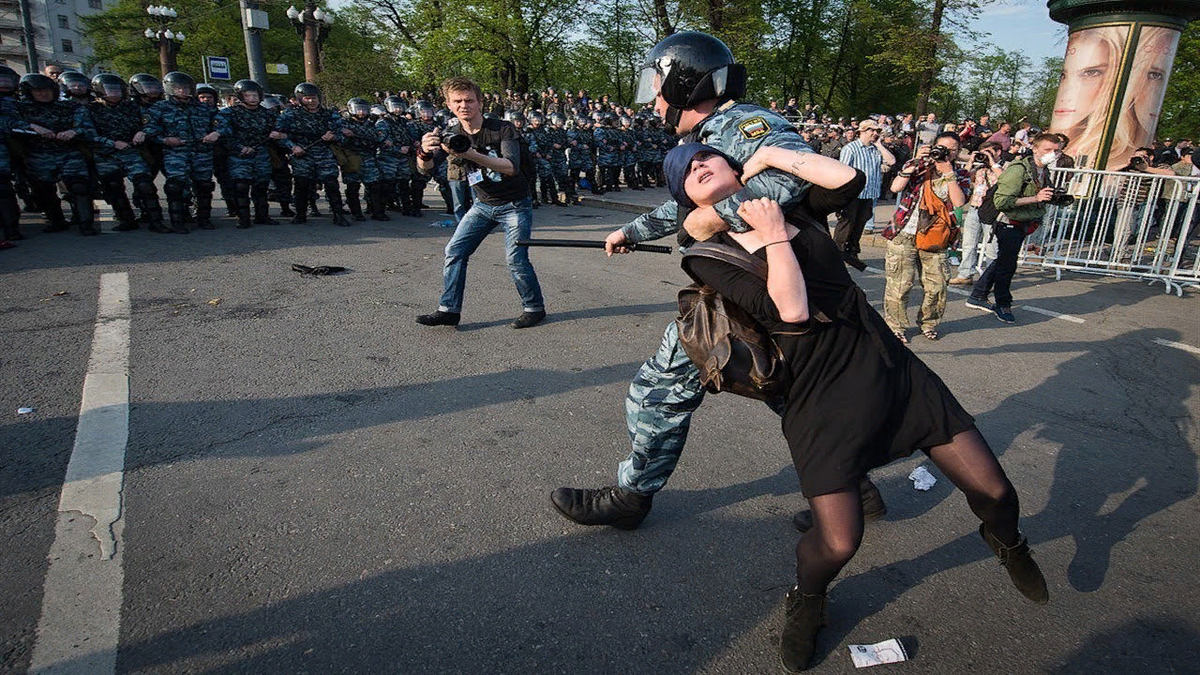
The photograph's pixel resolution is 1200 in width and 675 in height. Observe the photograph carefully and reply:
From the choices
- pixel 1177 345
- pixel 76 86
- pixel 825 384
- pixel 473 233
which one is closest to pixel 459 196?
pixel 473 233

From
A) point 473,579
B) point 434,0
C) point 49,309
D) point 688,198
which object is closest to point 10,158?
point 49,309

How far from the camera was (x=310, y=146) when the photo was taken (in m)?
10.1

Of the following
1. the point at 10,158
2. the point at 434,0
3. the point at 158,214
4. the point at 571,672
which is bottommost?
the point at 571,672

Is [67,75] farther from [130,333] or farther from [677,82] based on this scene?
[677,82]

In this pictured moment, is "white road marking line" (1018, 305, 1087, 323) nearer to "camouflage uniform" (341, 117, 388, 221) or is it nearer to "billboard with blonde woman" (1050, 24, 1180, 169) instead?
"billboard with blonde woman" (1050, 24, 1180, 169)

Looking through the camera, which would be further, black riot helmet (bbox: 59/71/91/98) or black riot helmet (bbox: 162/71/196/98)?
black riot helmet (bbox: 162/71/196/98)

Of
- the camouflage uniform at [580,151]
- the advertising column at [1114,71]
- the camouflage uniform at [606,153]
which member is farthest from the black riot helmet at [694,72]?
the camouflage uniform at [606,153]

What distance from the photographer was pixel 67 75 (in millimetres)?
8844

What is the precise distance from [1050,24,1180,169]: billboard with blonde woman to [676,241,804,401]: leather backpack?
1293 centimetres

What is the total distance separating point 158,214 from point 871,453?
9871mm

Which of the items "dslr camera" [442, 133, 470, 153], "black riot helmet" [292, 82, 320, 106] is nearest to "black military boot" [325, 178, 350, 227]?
"black riot helmet" [292, 82, 320, 106]

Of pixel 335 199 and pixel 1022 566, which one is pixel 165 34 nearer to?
pixel 335 199

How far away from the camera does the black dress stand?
6.41ft

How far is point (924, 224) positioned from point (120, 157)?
952 centimetres
